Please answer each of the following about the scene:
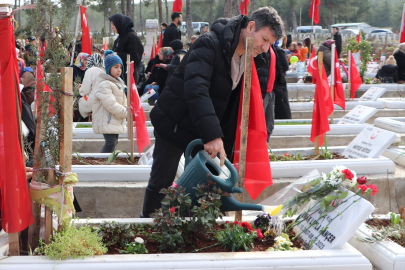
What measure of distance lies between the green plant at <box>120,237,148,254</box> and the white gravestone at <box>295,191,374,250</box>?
0.99 meters

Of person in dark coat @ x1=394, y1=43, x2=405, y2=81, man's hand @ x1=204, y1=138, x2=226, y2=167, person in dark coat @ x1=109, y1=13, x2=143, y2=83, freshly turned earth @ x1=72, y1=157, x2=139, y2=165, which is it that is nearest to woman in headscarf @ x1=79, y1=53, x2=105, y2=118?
freshly turned earth @ x1=72, y1=157, x2=139, y2=165

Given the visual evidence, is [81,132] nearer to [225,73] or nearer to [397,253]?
[225,73]

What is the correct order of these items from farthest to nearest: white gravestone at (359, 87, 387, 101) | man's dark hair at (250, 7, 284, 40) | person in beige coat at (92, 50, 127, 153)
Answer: white gravestone at (359, 87, 387, 101), person in beige coat at (92, 50, 127, 153), man's dark hair at (250, 7, 284, 40)

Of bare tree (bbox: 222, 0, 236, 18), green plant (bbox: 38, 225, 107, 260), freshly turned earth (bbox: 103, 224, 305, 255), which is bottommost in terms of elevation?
freshly turned earth (bbox: 103, 224, 305, 255)

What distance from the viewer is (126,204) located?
4363 mm

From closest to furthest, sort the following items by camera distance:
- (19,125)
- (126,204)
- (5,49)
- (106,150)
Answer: (5,49) < (19,125) < (126,204) < (106,150)

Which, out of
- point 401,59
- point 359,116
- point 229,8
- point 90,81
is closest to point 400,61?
point 401,59

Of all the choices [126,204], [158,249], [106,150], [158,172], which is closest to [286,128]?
[106,150]

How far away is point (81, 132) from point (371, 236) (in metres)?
4.72

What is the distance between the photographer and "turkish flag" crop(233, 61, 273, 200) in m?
3.13

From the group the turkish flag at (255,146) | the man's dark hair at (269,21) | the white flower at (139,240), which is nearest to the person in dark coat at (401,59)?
the turkish flag at (255,146)

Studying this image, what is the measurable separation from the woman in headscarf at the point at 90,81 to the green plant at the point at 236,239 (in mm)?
3382

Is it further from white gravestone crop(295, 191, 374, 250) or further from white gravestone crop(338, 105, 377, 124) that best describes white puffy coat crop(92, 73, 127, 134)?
white gravestone crop(338, 105, 377, 124)

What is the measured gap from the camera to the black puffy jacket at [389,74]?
13062mm
